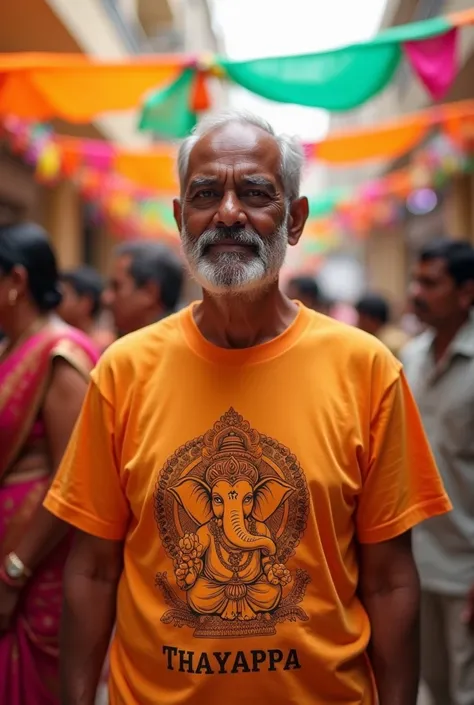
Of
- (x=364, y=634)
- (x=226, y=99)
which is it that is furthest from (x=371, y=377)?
(x=226, y=99)

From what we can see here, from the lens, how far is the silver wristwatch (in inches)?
88.0

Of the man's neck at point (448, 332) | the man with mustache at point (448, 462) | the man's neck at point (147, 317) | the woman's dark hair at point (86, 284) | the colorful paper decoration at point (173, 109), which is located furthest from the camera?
the woman's dark hair at point (86, 284)

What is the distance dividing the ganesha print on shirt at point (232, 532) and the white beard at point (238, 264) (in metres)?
0.35

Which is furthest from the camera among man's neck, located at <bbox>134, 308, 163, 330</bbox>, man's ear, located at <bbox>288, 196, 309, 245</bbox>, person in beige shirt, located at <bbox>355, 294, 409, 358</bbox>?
person in beige shirt, located at <bbox>355, 294, 409, 358</bbox>

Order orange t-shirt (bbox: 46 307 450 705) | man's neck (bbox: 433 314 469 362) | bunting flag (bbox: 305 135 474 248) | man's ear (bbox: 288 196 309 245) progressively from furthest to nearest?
bunting flag (bbox: 305 135 474 248) < man's neck (bbox: 433 314 469 362) < man's ear (bbox: 288 196 309 245) < orange t-shirt (bbox: 46 307 450 705)

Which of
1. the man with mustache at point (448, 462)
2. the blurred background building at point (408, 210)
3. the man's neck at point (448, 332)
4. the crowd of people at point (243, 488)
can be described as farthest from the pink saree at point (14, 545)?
the blurred background building at point (408, 210)

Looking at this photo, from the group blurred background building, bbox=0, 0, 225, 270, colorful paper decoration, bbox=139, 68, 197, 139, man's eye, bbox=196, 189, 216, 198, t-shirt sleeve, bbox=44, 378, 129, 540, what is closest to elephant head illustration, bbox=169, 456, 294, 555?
t-shirt sleeve, bbox=44, 378, 129, 540

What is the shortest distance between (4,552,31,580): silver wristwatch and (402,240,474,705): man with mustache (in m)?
1.65

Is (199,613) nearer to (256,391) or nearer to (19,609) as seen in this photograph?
(256,391)

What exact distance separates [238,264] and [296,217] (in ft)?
0.90

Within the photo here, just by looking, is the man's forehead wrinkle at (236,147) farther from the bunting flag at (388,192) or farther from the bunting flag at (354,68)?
the bunting flag at (388,192)

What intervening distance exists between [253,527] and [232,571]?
0.10 meters

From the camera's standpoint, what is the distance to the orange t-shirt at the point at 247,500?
5.47 feet

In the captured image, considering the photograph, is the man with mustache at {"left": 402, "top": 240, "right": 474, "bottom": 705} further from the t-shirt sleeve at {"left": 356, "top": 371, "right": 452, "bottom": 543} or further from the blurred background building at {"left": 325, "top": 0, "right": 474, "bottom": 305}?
the blurred background building at {"left": 325, "top": 0, "right": 474, "bottom": 305}
